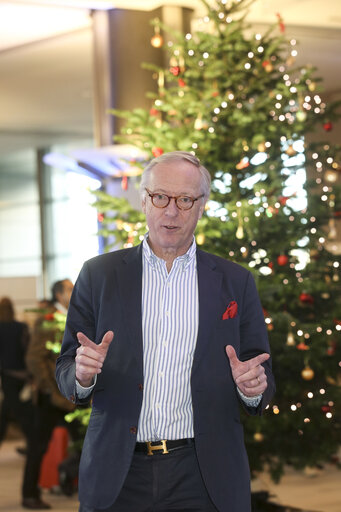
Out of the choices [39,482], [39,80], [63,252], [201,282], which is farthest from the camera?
[63,252]

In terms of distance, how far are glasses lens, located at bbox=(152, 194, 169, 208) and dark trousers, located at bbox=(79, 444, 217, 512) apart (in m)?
0.67

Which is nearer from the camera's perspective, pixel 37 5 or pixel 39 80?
pixel 37 5

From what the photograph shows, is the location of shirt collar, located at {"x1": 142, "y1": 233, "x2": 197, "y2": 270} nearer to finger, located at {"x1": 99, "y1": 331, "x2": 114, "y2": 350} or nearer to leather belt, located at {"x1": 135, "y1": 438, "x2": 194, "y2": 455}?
finger, located at {"x1": 99, "y1": 331, "x2": 114, "y2": 350}

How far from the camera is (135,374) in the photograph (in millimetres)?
2410

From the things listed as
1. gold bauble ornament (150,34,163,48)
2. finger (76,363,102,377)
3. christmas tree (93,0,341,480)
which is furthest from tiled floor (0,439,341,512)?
finger (76,363,102,377)

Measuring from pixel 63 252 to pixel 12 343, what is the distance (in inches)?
488

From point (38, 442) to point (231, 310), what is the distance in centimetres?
476

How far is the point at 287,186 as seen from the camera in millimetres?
5723

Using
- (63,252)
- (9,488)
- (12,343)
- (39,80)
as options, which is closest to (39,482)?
(9,488)

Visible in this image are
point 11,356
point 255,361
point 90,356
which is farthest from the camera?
point 11,356

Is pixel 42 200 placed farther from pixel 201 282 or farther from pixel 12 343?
pixel 201 282

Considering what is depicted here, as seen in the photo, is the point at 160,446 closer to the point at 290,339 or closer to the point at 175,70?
the point at 290,339

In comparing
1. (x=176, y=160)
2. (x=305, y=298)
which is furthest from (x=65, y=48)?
(x=176, y=160)

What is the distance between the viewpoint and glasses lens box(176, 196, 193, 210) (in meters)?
2.56
